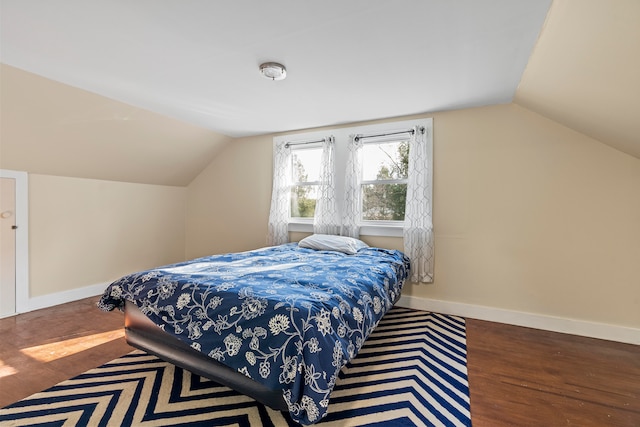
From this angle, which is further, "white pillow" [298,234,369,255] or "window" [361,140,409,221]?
"window" [361,140,409,221]

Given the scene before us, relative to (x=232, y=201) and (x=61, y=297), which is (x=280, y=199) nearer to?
(x=232, y=201)

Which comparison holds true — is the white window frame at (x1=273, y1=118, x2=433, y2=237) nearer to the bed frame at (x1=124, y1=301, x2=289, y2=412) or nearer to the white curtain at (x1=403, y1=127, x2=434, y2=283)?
the white curtain at (x1=403, y1=127, x2=434, y2=283)

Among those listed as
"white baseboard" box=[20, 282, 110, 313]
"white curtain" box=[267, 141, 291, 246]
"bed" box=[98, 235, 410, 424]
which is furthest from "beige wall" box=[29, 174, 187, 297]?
"bed" box=[98, 235, 410, 424]

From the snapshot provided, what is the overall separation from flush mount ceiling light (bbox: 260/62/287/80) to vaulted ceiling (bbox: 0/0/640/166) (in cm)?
6

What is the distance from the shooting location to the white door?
114 inches

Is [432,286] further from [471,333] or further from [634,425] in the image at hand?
[634,425]

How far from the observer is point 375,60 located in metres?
2.13

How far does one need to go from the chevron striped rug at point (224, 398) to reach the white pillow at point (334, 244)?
1054 millimetres

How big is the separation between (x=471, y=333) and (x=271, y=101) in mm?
2891

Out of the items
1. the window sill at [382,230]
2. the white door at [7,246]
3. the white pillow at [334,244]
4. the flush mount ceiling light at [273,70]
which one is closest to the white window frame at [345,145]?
the window sill at [382,230]

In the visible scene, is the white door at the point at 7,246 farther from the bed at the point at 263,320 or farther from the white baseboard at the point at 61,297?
the bed at the point at 263,320

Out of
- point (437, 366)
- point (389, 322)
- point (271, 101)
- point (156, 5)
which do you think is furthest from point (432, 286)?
point (156, 5)

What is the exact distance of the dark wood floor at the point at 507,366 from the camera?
64.7 inches

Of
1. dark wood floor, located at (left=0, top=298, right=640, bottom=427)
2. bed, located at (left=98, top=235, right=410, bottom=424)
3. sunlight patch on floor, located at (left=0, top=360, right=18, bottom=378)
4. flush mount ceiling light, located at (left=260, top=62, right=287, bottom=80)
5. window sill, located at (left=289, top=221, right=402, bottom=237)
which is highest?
flush mount ceiling light, located at (left=260, top=62, right=287, bottom=80)
